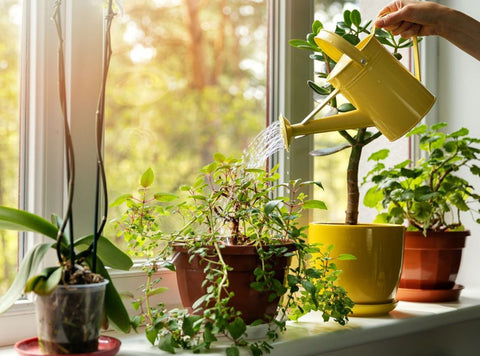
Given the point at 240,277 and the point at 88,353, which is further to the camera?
the point at 240,277

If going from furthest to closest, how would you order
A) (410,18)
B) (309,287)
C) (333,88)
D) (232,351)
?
(333,88) → (410,18) → (309,287) → (232,351)

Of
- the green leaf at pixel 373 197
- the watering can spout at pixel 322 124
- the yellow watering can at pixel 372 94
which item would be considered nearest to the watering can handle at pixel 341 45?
the yellow watering can at pixel 372 94

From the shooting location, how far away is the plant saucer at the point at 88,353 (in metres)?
0.83

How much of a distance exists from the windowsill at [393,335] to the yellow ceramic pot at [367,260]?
0.05 meters

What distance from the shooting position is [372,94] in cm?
106

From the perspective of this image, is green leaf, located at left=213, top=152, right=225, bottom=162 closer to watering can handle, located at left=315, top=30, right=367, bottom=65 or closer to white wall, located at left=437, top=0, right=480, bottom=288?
watering can handle, located at left=315, top=30, right=367, bottom=65

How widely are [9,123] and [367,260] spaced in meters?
0.78

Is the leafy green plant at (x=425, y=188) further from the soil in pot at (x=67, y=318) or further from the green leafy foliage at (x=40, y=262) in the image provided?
the soil in pot at (x=67, y=318)

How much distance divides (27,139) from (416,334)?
3.34 feet

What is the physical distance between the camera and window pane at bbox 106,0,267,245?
123 cm

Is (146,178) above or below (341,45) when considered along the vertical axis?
below

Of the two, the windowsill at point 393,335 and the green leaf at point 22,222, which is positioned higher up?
the green leaf at point 22,222

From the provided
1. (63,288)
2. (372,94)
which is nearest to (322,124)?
(372,94)

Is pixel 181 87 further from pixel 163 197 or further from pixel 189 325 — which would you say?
pixel 189 325
